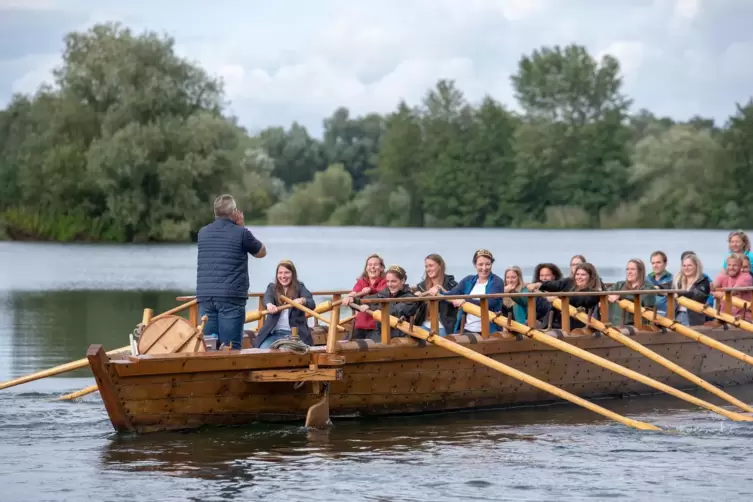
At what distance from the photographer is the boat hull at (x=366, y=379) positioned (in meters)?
12.7

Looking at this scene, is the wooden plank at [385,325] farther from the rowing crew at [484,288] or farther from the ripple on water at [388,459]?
the ripple on water at [388,459]

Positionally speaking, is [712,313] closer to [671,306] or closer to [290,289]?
[671,306]

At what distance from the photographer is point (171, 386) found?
42.0 ft

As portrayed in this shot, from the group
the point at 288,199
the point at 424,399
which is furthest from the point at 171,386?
the point at 288,199

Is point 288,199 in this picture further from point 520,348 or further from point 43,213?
point 520,348

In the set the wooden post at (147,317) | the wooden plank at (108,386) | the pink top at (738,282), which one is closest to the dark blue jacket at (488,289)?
the wooden post at (147,317)

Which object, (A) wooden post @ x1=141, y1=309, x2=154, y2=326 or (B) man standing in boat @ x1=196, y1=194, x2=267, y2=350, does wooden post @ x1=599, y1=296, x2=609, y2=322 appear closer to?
(B) man standing in boat @ x1=196, y1=194, x2=267, y2=350

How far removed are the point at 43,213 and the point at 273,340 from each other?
51.2m

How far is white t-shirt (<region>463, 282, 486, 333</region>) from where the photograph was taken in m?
15.3

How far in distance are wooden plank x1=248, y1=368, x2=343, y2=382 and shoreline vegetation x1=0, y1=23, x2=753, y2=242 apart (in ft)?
144

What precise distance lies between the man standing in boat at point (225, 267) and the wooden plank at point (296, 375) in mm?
665

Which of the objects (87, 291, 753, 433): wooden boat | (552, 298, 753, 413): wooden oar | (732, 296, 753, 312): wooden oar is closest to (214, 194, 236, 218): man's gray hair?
(87, 291, 753, 433): wooden boat

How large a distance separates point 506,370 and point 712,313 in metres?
4.42

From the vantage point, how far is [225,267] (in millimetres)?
13555
